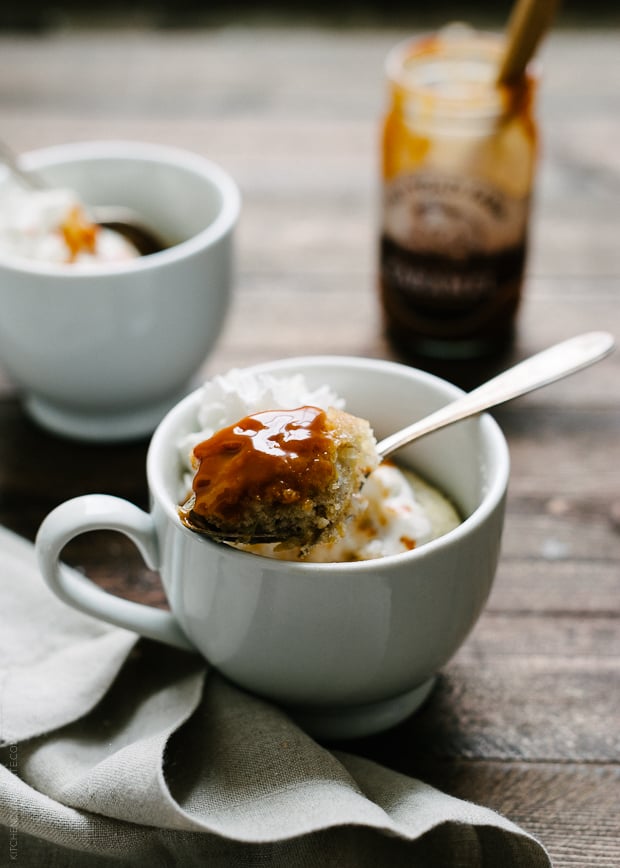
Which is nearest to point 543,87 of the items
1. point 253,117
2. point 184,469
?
point 253,117

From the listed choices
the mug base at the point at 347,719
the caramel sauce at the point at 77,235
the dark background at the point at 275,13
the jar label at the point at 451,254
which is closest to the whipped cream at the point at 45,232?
the caramel sauce at the point at 77,235

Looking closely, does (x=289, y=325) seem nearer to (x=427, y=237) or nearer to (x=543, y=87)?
(x=427, y=237)

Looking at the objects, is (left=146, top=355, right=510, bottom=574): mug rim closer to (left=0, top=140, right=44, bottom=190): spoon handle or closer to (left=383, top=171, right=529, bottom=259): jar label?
(left=383, top=171, right=529, bottom=259): jar label

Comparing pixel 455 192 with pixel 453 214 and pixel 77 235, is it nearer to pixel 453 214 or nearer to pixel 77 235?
pixel 453 214

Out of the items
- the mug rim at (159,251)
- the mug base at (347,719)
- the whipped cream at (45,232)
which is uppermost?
the mug rim at (159,251)

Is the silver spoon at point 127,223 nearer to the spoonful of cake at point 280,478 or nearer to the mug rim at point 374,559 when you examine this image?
the mug rim at point 374,559
